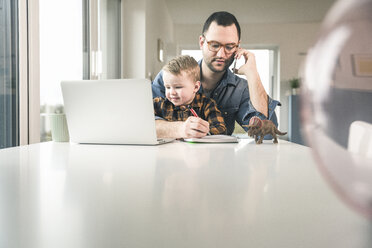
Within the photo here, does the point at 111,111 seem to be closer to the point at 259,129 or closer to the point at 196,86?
the point at 259,129

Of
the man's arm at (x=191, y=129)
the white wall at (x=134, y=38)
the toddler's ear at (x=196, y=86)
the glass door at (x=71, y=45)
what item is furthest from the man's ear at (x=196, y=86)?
the white wall at (x=134, y=38)

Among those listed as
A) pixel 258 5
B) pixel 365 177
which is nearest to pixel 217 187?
pixel 365 177

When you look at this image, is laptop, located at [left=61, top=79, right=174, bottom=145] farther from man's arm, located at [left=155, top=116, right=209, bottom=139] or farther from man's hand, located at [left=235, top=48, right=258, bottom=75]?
man's hand, located at [left=235, top=48, right=258, bottom=75]

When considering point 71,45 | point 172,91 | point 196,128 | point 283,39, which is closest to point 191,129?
point 196,128

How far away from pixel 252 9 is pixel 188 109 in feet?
13.7

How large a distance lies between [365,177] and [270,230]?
0.42 ft

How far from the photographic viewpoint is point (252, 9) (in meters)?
5.73

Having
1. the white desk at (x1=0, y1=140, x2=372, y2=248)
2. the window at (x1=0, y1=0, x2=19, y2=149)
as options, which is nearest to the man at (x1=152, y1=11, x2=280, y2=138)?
the window at (x1=0, y1=0, x2=19, y2=149)

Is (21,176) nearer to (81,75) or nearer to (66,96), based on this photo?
(66,96)

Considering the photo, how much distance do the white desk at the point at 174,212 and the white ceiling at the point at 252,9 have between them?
5176mm

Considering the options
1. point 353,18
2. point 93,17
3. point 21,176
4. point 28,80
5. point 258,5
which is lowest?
point 21,176

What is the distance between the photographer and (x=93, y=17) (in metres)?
2.73

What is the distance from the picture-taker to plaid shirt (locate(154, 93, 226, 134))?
210 centimetres

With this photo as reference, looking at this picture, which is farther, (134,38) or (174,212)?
(134,38)
